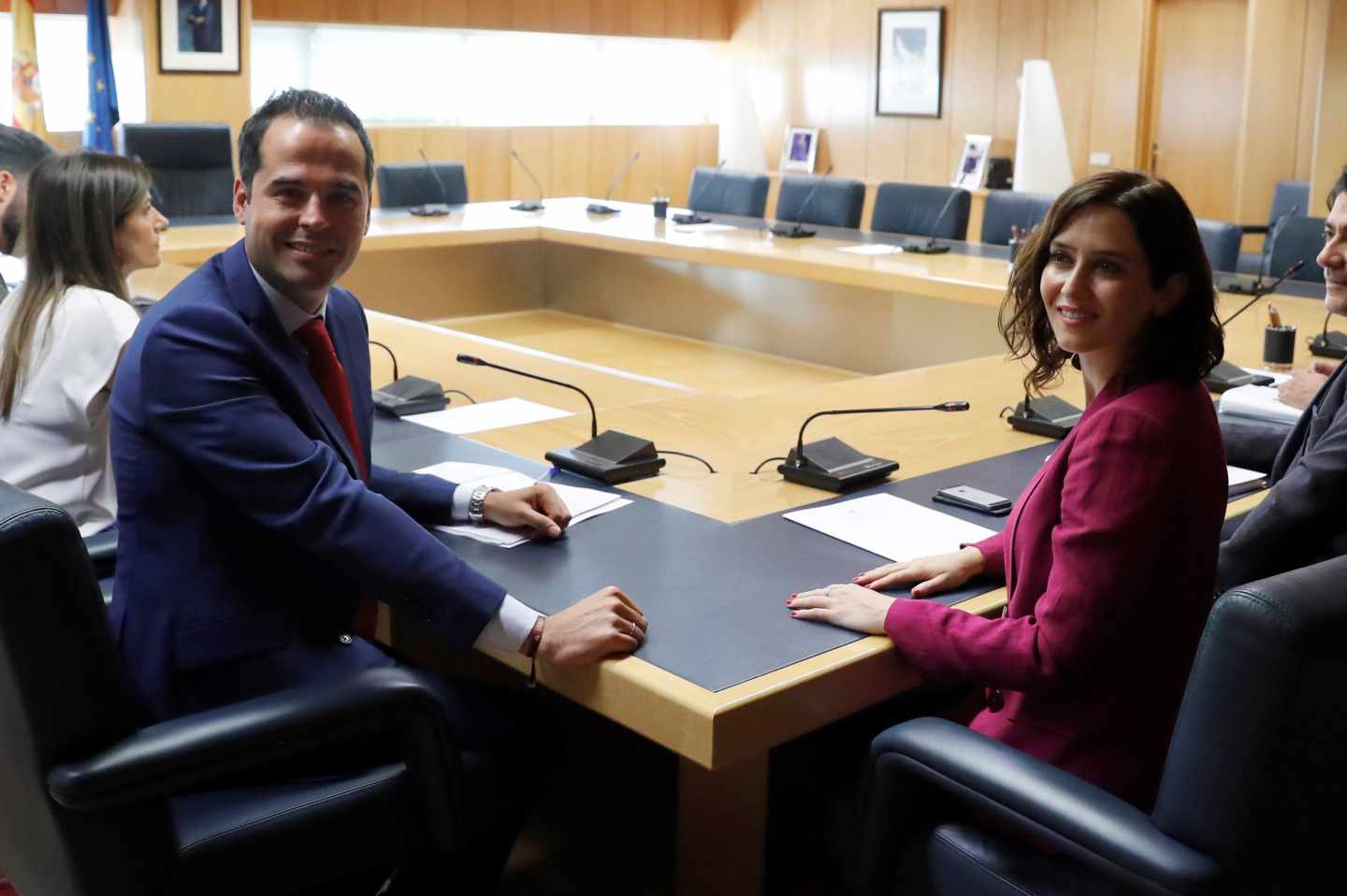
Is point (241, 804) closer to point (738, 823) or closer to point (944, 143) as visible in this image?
point (738, 823)

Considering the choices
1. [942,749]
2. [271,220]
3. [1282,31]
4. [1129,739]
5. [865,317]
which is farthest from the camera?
[1282,31]

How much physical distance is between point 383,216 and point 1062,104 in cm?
460

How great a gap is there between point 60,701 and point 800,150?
917 cm

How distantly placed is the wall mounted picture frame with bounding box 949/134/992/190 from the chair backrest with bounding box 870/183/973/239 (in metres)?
2.86

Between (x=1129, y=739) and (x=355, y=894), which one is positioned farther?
(x=355, y=894)

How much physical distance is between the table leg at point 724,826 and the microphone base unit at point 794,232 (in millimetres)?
4027

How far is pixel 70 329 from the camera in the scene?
→ 7.85ft

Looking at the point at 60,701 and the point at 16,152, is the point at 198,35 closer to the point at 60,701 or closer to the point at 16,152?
the point at 16,152

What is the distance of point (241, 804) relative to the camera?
161 cm

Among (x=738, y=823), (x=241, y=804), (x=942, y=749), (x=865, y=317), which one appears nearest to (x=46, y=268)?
(x=241, y=804)

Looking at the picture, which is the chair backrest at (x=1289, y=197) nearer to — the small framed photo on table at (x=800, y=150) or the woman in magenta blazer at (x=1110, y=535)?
the small framed photo on table at (x=800, y=150)

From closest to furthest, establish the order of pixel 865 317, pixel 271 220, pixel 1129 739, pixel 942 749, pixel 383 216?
pixel 942 749, pixel 1129 739, pixel 271 220, pixel 865 317, pixel 383 216

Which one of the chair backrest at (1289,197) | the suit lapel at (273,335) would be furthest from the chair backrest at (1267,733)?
the chair backrest at (1289,197)

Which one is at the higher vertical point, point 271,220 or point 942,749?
point 271,220
